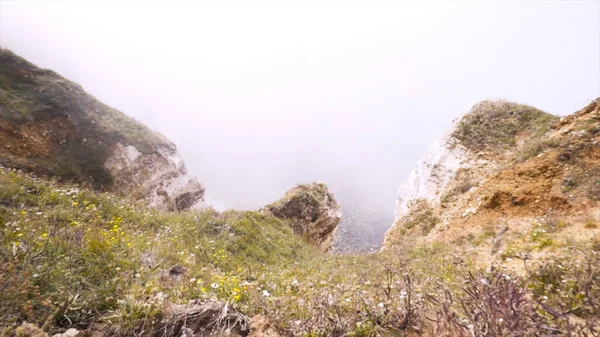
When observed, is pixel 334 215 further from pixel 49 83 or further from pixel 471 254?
pixel 49 83

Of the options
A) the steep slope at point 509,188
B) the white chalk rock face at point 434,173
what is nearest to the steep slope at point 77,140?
the steep slope at point 509,188

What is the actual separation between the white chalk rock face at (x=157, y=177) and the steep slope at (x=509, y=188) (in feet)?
45.7

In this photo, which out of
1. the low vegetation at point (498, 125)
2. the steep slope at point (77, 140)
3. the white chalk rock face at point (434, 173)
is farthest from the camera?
the white chalk rock face at point (434, 173)

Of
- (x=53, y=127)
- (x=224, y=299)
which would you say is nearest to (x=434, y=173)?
(x=224, y=299)

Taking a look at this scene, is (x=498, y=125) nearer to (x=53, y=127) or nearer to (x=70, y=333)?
(x=70, y=333)

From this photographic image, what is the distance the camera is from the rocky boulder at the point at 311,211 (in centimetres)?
2298

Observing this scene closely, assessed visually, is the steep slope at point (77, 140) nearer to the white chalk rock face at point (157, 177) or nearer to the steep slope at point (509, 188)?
the white chalk rock face at point (157, 177)

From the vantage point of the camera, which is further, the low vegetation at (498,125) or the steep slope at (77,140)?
the low vegetation at (498,125)

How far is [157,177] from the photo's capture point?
17.2 meters

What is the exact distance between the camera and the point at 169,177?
17891 mm

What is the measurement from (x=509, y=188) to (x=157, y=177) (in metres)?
18.7

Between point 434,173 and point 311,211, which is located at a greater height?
point 434,173

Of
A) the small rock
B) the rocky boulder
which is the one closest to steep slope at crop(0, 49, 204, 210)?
the rocky boulder

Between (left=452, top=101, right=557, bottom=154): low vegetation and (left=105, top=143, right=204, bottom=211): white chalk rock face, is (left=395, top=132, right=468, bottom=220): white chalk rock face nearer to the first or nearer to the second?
(left=452, top=101, right=557, bottom=154): low vegetation
